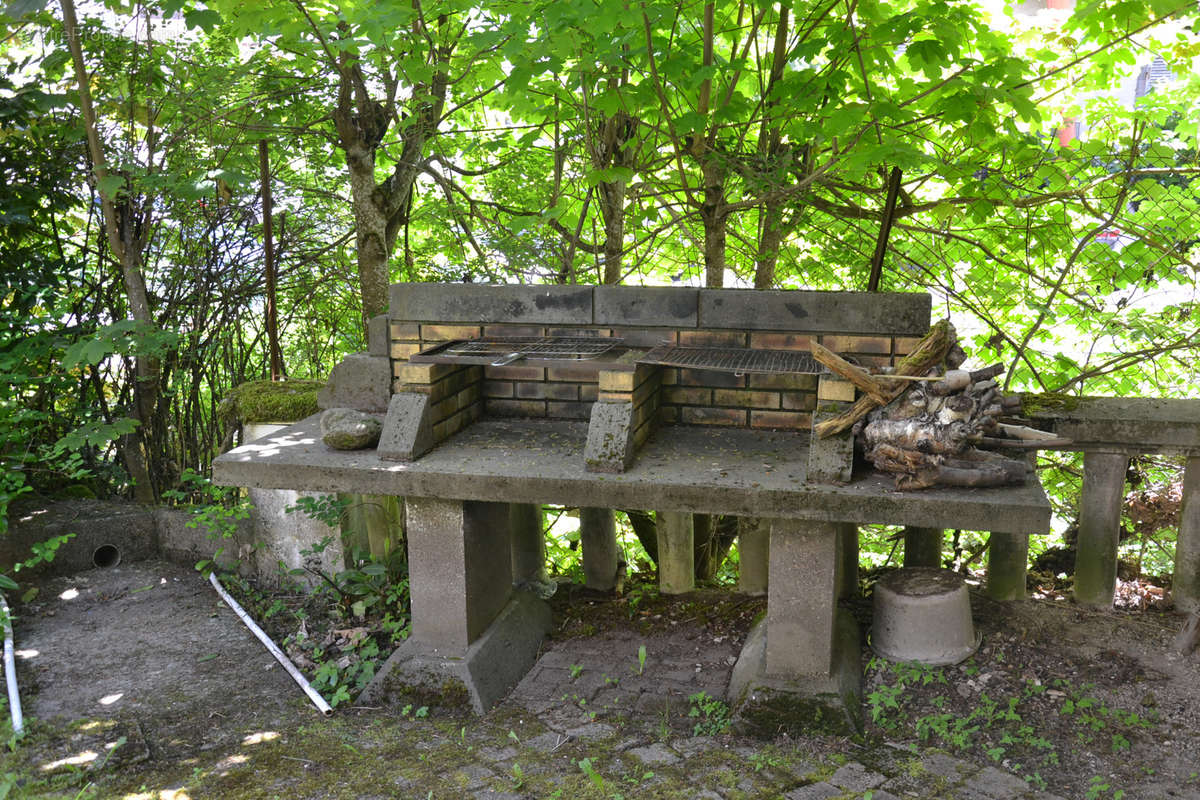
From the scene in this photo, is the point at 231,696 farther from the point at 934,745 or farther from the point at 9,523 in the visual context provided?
the point at 934,745

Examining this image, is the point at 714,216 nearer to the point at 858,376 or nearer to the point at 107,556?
the point at 858,376

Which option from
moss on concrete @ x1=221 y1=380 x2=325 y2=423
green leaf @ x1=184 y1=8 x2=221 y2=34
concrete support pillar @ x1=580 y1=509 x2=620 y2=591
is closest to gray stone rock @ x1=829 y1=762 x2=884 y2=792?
concrete support pillar @ x1=580 y1=509 x2=620 y2=591

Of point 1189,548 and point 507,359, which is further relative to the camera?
point 1189,548

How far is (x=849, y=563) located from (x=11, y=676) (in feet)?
14.4

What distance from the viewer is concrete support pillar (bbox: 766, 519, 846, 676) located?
146 inches

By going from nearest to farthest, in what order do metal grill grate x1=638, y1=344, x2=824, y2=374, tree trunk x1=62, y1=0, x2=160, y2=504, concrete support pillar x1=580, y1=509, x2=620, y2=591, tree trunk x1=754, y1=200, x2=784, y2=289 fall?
metal grill grate x1=638, y1=344, x2=824, y2=374 → concrete support pillar x1=580, y1=509, x2=620, y2=591 → tree trunk x1=62, y1=0, x2=160, y2=504 → tree trunk x1=754, y1=200, x2=784, y2=289

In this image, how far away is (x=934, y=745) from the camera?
11.7 feet

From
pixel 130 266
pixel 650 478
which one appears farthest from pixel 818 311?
pixel 130 266

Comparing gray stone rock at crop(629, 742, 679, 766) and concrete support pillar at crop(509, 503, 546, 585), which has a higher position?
concrete support pillar at crop(509, 503, 546, 585)

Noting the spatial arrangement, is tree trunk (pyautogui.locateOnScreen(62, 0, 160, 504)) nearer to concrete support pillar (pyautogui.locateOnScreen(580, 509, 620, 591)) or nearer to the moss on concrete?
the moss on concrete

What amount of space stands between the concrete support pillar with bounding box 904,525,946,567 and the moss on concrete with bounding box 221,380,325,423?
3597 mm

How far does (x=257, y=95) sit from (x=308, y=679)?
3.95m

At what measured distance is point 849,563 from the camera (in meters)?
4.80

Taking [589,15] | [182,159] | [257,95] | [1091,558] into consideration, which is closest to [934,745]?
[1091,558]
